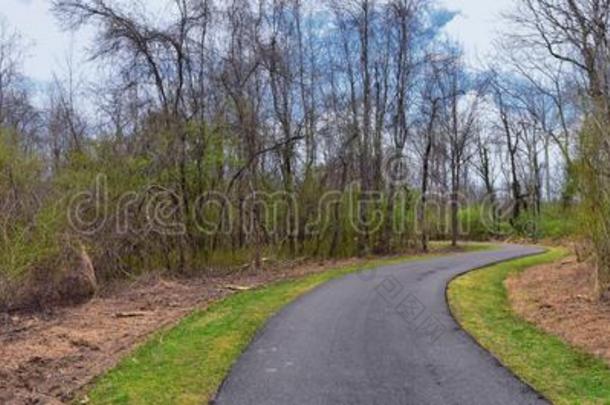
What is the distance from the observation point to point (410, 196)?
117 feet

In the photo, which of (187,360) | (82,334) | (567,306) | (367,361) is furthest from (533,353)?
(82,334)

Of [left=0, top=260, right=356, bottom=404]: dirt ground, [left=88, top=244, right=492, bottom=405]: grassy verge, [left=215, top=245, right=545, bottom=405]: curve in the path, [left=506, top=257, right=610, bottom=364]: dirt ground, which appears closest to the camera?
[left=215, top=245, right=545, bottom=405]: curve in the path

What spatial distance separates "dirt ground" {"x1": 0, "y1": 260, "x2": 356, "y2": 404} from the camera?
26.5ft

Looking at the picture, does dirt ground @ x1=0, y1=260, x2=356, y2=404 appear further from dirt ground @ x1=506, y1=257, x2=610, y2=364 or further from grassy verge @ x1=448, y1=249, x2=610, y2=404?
dirt ground @ x1=506, y1=257, x2=610, y2=364

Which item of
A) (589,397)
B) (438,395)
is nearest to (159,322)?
(438,395)

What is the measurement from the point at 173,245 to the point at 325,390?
15140 millimetres

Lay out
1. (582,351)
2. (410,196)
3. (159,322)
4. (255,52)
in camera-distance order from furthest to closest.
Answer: (410,196) < (255,52) < (159,322) < (582,351)

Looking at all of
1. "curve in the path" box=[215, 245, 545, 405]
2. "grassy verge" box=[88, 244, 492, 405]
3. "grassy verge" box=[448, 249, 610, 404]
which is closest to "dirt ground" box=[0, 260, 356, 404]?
"grassy verge" box=[88, 244, 492, 405]

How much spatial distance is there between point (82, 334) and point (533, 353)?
748 centimetres

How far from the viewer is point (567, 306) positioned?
13.6 m

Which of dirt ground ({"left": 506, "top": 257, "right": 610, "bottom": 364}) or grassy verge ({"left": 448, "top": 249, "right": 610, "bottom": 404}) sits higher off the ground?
dirt ground ({"left": 506, "top": 257, "right": 610, "bottom": 364})

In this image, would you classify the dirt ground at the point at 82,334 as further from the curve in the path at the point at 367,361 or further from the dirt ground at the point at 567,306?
the dirt ground at the point at 567,306

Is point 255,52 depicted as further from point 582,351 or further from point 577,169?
point 582,351

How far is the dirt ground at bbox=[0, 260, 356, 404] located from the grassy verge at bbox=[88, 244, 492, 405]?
0.38 metres
